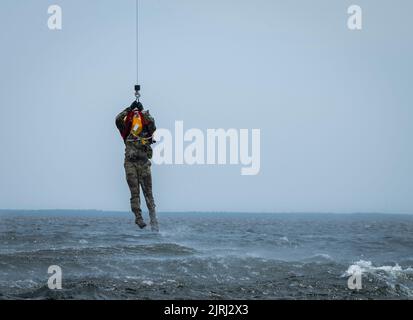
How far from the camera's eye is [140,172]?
6.59 metres

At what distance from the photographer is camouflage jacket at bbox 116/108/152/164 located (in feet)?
21.3

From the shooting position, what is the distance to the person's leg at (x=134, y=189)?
258 inches

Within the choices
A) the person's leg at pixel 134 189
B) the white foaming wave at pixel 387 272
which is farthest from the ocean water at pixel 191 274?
the person's leg at pixel 134 189

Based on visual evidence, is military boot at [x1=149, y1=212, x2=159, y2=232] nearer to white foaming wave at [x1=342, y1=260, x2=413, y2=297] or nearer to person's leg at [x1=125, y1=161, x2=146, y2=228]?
person's leg at [x1=125, y1=161, x2=146, y2=228]

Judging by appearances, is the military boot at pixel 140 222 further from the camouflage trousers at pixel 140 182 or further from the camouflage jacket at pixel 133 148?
the camouflage jacket at pixel 133 148

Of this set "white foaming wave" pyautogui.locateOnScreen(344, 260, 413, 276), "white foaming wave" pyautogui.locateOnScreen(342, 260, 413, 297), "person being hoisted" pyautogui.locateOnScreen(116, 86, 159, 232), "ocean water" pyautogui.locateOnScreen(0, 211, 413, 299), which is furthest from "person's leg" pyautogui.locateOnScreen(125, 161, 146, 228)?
"white foaming wave" pyautogui.locateOnScreen(344, 260, 413, 276)

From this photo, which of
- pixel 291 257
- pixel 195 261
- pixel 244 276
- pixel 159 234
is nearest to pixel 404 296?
pixel 244 276

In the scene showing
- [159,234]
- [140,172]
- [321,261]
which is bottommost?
[321,261]

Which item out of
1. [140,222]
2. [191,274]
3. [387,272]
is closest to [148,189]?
[140,222]

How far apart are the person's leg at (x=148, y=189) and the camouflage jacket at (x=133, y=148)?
0.09m

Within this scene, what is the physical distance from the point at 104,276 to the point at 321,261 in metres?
25.8

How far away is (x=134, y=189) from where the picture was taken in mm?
6727
